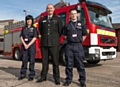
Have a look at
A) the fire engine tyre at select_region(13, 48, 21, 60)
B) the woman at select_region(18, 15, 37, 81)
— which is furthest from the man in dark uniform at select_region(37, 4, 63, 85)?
the fire engine tyre at select_region(13, 48, 21, 60)

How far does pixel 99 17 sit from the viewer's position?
6.96m

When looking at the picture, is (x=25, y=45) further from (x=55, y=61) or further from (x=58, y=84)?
(x=58, y=84)

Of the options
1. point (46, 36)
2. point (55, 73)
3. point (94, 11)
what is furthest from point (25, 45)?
point (94, 11)

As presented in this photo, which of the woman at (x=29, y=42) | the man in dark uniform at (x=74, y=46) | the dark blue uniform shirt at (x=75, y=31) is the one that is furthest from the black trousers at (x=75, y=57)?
the woman at (x=29, y=42)

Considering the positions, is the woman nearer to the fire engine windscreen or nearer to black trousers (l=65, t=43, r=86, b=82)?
black trousers (l=65, t=43, r=86, b=82)

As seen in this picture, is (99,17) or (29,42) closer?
(29,42)

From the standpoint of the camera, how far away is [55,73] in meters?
4.29

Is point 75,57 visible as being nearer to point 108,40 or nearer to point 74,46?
point 74,46

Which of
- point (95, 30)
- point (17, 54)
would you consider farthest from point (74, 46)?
point (17, 54)

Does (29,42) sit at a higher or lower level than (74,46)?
higher

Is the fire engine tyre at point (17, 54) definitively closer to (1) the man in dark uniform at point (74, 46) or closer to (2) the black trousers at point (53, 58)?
(2) the black trousers at point (53, 58)

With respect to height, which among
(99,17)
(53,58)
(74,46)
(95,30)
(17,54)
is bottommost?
(17,54)

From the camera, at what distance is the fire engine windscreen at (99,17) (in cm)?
673

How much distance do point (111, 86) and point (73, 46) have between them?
126 centimetres
